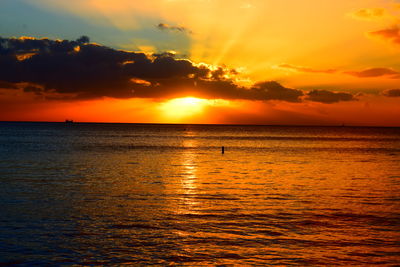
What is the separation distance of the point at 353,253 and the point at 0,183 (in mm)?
31807

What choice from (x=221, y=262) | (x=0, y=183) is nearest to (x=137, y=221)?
(x=221, y=262)

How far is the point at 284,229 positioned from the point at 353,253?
443cm

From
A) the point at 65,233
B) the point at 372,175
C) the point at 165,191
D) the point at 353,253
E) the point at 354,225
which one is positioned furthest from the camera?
the point at 372,175

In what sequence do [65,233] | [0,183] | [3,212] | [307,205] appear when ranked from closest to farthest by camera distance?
1. [65,233]
2. [3,212]
3. [307,205]
4. [0,183]

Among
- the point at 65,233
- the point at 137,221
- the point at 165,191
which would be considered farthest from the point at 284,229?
the point at 165,191

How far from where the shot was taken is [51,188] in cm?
3550

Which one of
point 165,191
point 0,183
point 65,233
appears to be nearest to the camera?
point 65,233

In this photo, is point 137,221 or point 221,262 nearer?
point 221,262

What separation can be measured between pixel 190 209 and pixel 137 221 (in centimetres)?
462

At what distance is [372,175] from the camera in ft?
159

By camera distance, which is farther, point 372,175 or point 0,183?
point 372,175

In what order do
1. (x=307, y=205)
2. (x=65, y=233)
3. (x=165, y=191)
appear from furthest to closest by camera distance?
(x=165, y=191) < (x=307, y=205) < (x=65, y=233)

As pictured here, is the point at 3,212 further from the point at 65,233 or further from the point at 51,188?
the point at 51,188

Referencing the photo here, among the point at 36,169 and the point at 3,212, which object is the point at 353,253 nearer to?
the point at 3,212
